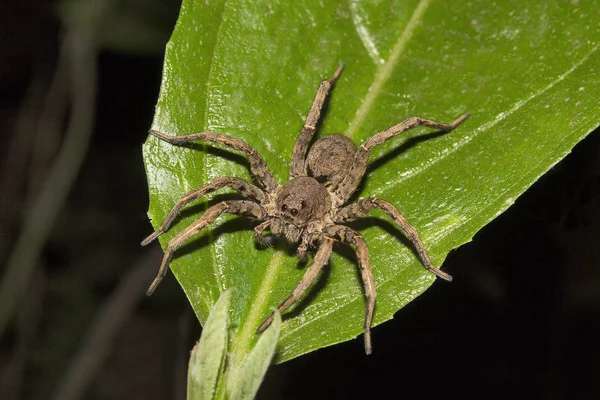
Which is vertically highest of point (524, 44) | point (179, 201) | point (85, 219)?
point (85, 219)

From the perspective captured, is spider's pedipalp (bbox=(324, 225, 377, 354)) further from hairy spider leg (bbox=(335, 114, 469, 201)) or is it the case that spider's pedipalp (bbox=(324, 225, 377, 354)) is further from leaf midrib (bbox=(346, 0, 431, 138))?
leaf midrib (bbox=(346, 0, 431, 138))

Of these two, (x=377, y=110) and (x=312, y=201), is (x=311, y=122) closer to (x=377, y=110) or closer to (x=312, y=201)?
(x=377, y=110)

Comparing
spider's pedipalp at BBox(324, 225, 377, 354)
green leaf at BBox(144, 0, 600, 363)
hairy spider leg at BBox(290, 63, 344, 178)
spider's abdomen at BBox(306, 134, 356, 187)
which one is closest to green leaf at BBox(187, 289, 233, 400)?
green leaf at BBox(144, 0, 600, 363)

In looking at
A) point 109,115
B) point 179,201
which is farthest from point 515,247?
point 109,115

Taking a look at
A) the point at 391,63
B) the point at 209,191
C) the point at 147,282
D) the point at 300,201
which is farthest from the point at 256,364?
the point at 147,282

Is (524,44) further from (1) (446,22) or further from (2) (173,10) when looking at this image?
(2) (173,10)

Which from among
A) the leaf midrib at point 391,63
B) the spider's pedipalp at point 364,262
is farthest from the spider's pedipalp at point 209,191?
the leaf midrib at point 391,63

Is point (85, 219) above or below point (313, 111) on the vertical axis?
above
